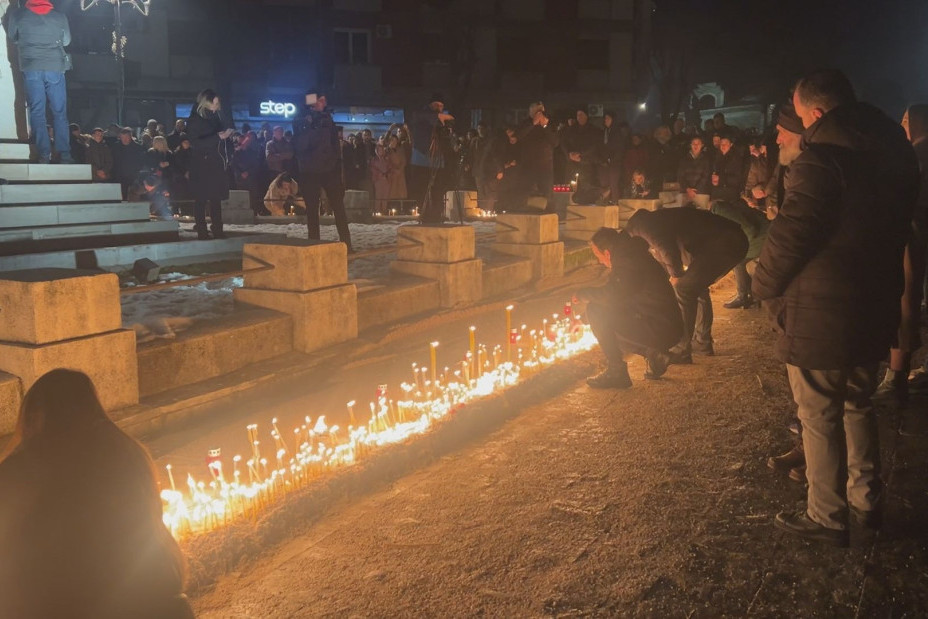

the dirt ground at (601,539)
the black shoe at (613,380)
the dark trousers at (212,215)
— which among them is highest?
the dark trousers at (212,215)

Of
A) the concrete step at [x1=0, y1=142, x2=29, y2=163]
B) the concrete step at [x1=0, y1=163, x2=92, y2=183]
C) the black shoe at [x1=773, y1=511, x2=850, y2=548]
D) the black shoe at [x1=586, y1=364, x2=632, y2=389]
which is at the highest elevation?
the concrete step at [x1=0, y1=142, x2=29, y2=163]

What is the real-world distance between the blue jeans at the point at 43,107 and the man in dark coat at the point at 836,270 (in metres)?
10.0

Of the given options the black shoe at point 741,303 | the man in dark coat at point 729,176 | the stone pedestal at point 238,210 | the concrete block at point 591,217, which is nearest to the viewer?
the black shoe at point 741,303

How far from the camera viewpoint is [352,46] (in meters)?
36.4

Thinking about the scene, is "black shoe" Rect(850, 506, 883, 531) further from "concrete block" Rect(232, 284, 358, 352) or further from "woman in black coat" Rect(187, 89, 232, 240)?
"woman in black coat" Rect(187, 89, 232, 240)

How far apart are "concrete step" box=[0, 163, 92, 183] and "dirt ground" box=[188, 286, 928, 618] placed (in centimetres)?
760

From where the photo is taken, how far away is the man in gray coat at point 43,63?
10.9 metres

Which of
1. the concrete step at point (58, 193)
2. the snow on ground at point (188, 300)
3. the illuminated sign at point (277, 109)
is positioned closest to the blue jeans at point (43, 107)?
the concrete step at point (58, 193)

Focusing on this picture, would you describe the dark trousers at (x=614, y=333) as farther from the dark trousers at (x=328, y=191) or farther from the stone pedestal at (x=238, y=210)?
the stone pedestal at (x=238, y=210)

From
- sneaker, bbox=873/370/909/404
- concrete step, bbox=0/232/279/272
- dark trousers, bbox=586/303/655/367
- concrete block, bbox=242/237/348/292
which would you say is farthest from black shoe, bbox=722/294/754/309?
concrete step, bbox=0/232/279/272

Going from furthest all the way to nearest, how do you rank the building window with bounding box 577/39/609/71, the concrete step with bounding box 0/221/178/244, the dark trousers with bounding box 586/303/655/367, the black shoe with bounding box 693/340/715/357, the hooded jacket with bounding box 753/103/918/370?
1. the building window with bounding box 577/39/609/71
2. the concrete step with bounding box 0/221/178/244
3. the black shoe with bounding box 693/340/715/357
4. the dark trousers with bounding box 586/303/655/367
5. the hooded jacket with bounding box 753/103/918/370

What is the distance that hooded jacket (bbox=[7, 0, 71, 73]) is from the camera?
427 inches

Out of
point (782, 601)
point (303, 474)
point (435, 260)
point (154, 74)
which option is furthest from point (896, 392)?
point (154, 74)

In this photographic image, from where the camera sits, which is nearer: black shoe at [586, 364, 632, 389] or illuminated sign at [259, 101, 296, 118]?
black shoe at [586, 364, 632, 389]
